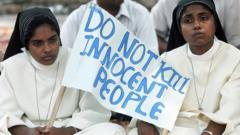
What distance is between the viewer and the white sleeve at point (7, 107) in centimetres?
383

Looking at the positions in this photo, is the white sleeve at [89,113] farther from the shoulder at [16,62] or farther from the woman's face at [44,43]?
the shoulder at [16,62]

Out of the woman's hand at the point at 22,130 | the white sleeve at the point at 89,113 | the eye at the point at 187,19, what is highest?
the eye at the point at 187,19

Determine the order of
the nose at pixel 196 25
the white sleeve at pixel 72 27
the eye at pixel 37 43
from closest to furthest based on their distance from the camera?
1. the nose at pixel 196 25
2. the eye at pixel 37 43
3. the white sleeve at pixel 72 27

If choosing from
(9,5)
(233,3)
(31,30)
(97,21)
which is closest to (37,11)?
(31,30)

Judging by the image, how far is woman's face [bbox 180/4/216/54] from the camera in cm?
373

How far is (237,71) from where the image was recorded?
379 centimetres

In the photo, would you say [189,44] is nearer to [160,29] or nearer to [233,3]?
[233,3]

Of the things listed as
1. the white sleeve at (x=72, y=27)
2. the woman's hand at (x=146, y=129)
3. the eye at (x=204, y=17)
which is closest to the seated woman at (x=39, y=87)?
the woman's hand at (x=146, y=129)

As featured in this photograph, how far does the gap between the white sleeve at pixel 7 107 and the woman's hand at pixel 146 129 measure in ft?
2.70

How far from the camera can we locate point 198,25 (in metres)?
3.71

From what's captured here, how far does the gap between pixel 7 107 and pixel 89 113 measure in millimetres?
587

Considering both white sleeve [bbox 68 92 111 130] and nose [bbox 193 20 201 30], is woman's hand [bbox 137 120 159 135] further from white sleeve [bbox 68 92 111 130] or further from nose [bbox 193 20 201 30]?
nose [bbox 193 20 201 30]

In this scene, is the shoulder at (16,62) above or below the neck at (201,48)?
below

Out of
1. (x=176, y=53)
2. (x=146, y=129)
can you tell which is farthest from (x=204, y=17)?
(x=146, y=129)
